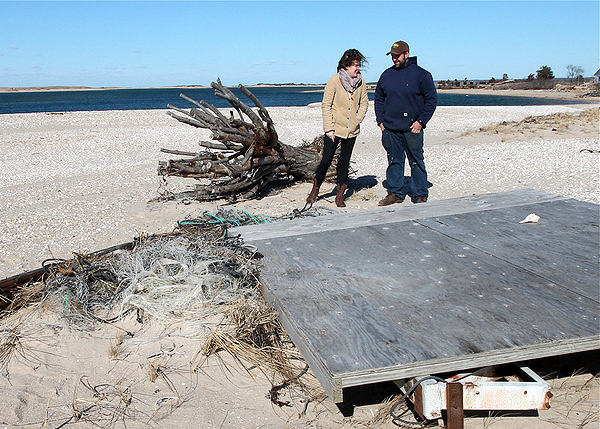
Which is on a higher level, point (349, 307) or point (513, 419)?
point (349, 307)

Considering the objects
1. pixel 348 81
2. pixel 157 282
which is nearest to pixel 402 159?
pixel 348 81

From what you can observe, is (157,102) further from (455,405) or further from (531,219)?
(455,405)

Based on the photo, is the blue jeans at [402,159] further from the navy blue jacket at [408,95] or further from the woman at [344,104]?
the woman at [344,104]

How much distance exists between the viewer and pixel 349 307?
3020 millimetres

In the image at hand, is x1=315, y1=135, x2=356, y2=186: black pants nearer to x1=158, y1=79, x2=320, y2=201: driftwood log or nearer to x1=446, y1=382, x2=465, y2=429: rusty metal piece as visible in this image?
x1=158, y1=79, x2=320, y2=201: driftwood log

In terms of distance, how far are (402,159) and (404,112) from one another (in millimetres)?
642

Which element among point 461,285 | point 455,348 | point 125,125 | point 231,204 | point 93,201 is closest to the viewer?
point 455,348

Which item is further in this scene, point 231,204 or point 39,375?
point 231,204

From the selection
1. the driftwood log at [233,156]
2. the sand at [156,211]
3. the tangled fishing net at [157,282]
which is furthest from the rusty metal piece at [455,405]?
the driftwood log at [233,156]

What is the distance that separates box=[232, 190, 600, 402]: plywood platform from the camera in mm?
2521

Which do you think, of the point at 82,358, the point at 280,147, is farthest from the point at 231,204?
the point at 82,358

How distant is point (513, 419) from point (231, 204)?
5.07m

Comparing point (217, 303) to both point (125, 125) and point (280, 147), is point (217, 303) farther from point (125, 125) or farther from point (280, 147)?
point (125, 125)

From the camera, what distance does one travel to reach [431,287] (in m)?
3.23
